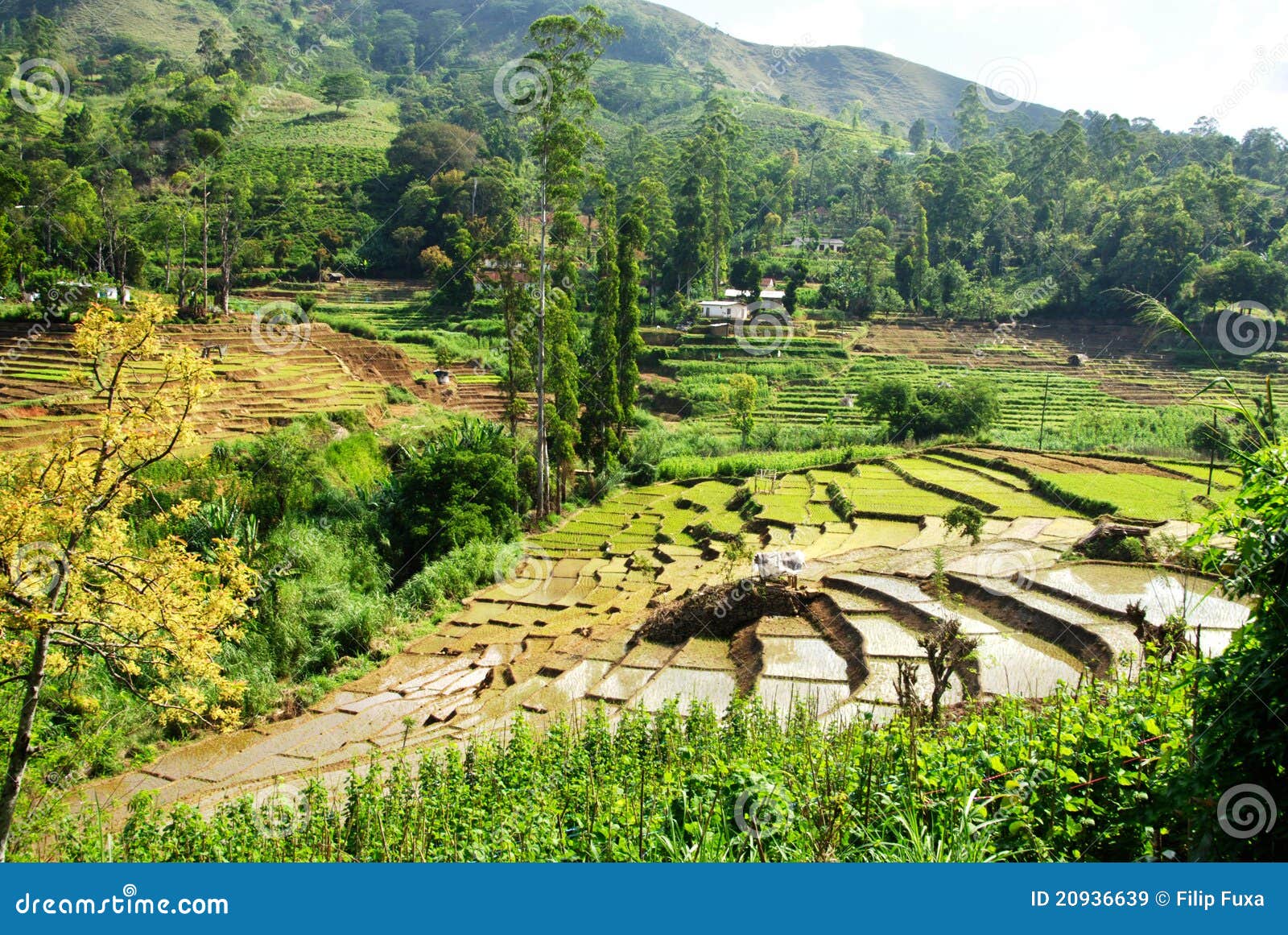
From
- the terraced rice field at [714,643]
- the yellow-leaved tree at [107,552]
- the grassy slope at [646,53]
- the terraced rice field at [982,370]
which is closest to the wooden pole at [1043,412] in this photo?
the terraced rice field at [982,370]

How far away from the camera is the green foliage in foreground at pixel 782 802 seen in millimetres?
4008

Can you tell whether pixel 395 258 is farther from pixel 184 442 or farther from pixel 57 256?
pixel 184 442

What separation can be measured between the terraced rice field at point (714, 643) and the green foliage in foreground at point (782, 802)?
815 mm

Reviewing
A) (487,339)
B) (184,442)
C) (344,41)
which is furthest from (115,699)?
(344,41)

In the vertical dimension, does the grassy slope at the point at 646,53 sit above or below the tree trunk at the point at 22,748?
above

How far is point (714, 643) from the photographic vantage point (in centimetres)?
1106

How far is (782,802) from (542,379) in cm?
1768

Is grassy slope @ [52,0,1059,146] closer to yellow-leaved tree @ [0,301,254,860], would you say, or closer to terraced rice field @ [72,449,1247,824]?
terraced rice field @ [72,449,1247,824]

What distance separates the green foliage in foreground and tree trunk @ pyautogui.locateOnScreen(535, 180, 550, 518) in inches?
611

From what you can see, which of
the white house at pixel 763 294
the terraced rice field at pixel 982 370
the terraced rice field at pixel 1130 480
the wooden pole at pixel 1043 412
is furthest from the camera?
the white house at pixel 763 294

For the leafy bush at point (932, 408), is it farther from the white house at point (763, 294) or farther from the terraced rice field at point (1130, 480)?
the white house at point (763, 294)

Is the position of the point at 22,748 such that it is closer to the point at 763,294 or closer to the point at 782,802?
the point at 782,802

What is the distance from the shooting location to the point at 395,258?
5509cm

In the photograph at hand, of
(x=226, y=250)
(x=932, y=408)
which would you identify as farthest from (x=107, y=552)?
(x=226, y=250)
